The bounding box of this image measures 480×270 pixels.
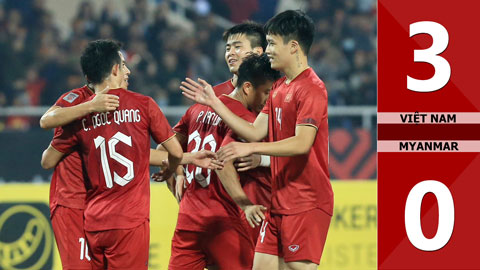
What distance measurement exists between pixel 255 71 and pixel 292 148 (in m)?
1.01

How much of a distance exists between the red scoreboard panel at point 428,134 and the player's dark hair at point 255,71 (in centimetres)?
106

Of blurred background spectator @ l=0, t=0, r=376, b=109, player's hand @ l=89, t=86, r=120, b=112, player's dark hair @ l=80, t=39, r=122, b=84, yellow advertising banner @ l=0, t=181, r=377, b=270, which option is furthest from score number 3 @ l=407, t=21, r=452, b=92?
blurred background spectator @ l=0, t=0, r=376, b=109

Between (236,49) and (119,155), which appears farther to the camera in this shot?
(236,49)

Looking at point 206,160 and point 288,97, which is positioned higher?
point 288,97

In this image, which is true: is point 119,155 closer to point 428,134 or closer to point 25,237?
point 428,134

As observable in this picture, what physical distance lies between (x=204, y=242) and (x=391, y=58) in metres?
1.85

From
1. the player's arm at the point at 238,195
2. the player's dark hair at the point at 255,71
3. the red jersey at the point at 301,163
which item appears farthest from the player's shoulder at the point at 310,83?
the player's arm at the point at 238,195

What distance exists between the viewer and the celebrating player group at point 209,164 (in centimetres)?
477

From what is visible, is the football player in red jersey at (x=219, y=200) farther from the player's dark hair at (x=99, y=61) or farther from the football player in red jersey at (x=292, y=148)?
the player's dark hair at (x=99, y=61)

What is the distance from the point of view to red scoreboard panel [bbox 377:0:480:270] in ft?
15.0

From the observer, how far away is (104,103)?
4.86 m

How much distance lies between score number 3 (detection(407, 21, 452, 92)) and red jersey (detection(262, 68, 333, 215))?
23.1 inches

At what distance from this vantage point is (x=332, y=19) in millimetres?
14164

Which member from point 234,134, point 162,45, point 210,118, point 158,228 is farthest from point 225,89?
point 162,45
